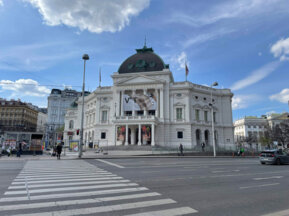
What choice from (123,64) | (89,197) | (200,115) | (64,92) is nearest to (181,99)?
(200,115)

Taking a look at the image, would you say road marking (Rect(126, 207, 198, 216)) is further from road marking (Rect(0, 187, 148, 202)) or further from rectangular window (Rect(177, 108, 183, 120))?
rectangular window (Rect(177, 108, 183, 120))

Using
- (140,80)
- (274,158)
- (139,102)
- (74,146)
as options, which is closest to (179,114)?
(139,102)

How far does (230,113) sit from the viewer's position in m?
53.4

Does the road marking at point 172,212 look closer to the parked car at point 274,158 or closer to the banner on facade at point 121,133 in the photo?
the parked car at point 274,158

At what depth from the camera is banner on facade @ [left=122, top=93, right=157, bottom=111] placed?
156 ft

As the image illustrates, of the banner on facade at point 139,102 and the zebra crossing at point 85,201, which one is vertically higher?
the banner on facade at point 139,102

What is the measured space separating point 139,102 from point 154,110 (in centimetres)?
431

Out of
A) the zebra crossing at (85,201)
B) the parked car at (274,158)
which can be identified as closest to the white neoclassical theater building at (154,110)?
the parked car at (274,158)

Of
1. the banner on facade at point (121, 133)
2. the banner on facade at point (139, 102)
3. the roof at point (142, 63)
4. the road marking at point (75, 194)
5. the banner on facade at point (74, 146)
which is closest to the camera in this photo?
the road marking at point (75, 194)

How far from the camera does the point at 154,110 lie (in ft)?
162

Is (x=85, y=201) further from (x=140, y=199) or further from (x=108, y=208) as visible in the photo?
(x=140, y=199)

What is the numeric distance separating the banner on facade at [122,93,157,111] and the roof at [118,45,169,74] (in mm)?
8304

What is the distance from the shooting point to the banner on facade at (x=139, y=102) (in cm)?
4766

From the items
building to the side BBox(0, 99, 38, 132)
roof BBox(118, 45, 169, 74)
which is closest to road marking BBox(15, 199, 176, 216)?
roof BBox(118, 45, 169, 74)
